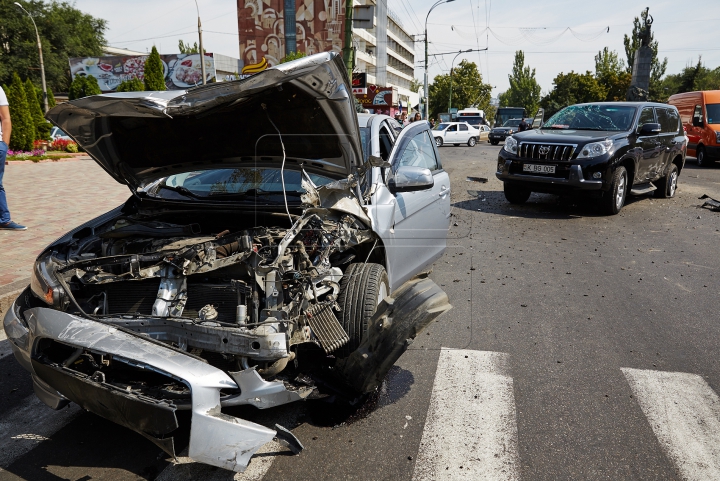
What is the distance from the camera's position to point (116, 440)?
3113 millimetres

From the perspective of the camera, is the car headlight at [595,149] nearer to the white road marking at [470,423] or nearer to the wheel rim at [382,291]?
the white road marking at [470,423]

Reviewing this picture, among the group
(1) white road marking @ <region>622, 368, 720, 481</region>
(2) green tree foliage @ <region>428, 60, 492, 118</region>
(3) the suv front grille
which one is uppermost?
(2) green tree foliage @ <region>428, 60, 492, 118</region>

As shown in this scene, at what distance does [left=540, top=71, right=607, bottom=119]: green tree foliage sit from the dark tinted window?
165 ft

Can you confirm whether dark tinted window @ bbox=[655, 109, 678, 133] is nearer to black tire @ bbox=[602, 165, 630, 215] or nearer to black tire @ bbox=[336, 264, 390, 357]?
black tire @ bbox=[602, 165, 630, 215]

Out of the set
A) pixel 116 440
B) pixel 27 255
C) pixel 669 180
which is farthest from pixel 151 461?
Result: pixel 669 180

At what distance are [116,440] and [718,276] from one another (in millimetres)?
6356

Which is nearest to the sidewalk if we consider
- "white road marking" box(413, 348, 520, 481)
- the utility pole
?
"white road marking" box(413, 348, 520, 481)

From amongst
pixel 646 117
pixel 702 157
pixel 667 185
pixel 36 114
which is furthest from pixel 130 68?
pixel 646 117

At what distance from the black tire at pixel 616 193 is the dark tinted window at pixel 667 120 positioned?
1799 mm

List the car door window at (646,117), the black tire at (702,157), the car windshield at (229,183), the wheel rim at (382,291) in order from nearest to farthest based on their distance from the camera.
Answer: the wheel rim at (382,291) < the car windshield at (229,183) < the car door window at (646,117) < the black tire at (702,157)

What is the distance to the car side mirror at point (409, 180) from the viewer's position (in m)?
4.19

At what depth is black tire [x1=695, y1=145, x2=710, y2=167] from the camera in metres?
19.3

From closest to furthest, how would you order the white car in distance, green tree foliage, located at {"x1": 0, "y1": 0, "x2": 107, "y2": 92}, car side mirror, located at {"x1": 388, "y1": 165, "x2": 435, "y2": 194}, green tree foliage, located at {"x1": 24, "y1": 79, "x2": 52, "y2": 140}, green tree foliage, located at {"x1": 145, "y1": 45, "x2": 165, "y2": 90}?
car side mirror, located at {"x1": 388, "y1": 165, "x2": 435, "y2": 194}, green tree foliage, located at {"x1": 24, "y1": 79, "x2": 52, "y2": 140}, green tree foliage, located at {"x1": 145, "y1": 45, "x2": 165, "y2": 90}, the white car in distance, green tree foliage, located at {"x1": 0, "y1": 0, "x2": 107, "y2": 92}

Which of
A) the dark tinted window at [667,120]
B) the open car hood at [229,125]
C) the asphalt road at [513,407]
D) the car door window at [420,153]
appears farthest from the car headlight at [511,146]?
the open car hood at [229,125]
